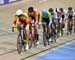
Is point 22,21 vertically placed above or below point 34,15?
below

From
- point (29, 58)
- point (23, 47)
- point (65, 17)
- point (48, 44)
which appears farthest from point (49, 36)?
point (65, 17)

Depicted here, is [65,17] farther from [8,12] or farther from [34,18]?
[8,12]

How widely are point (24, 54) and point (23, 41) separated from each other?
1.72 ft

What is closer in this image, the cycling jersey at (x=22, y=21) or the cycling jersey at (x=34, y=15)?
the cycling jersey at (x=22, y=21)

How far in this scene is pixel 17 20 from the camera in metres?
13.4

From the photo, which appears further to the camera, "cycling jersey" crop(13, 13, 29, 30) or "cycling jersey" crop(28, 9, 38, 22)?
"cycling jersey" crop(28, 9, 38, 22)

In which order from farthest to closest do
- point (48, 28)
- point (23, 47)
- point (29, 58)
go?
point (48, 28)
point (23, 47)
point (29, 58)

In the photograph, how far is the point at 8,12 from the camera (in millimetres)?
38438

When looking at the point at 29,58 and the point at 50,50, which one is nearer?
the point at 29,58

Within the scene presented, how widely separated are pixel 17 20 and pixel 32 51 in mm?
1841

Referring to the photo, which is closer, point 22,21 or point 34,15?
point 22,21

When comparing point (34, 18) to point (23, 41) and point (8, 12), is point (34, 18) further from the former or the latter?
point (8, 12)

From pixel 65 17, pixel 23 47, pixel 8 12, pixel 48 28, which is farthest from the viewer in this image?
pixel 8 12

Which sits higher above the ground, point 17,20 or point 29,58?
point 17,20
